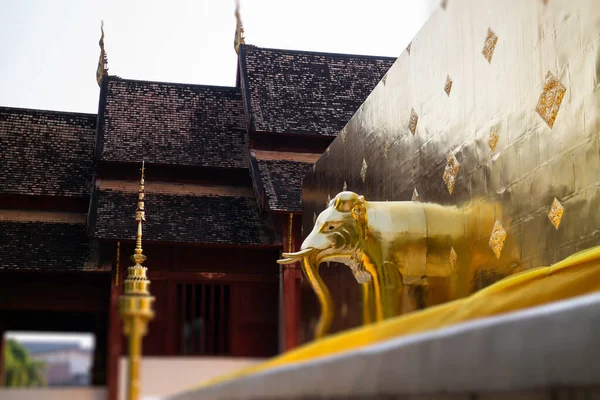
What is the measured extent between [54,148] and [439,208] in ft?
33.9

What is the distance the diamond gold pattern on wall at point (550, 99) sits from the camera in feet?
11.9

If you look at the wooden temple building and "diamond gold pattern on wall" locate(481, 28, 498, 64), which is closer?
"diamond gold pattern on wall" locate(481, 28, 498, 64)

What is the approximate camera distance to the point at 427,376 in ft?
4.18

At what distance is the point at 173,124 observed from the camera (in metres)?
14.1

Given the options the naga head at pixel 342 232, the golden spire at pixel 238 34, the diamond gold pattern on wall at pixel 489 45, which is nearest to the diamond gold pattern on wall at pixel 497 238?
the diamond gold pattern on wall at pixel 489 45

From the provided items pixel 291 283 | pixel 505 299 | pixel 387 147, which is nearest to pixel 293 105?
pixel 291 283

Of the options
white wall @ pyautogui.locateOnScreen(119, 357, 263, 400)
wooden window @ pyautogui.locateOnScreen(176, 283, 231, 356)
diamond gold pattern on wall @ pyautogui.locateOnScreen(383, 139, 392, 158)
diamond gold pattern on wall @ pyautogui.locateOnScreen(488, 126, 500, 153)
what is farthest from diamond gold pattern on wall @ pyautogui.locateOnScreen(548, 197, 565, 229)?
wooden window @ pyautogui.locateOnScreen(176, 283, 231, 356)

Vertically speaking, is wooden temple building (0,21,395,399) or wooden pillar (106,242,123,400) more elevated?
wooden temple building (0,21,395,399)

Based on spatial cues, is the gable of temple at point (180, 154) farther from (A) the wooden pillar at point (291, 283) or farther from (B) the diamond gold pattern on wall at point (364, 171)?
(B) the diamond gold pattern on wall at point (364, 171)

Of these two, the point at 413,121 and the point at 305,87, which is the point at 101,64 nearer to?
the point at 305,87

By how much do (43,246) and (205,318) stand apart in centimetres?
247

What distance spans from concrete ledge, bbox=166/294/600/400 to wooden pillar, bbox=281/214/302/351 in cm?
1050

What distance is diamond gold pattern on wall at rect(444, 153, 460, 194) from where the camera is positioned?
482cm

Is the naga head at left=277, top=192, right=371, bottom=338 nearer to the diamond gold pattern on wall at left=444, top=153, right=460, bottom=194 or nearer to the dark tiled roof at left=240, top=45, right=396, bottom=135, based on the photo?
the diamond gold pattern on wall at left=444, top=153, right=460, bottom=194
